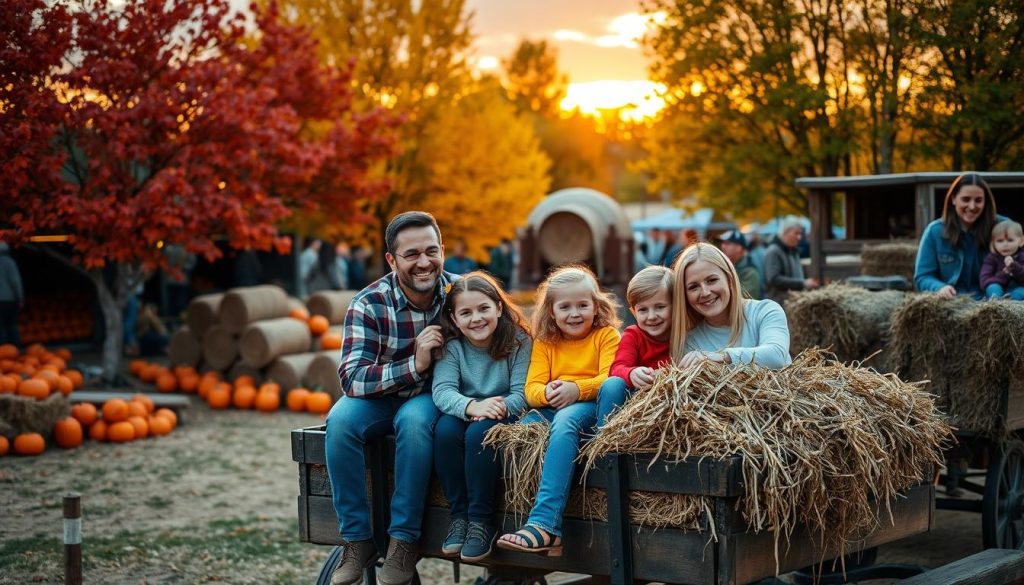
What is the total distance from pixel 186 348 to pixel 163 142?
2.96 meters

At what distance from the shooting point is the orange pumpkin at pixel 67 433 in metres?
10.8

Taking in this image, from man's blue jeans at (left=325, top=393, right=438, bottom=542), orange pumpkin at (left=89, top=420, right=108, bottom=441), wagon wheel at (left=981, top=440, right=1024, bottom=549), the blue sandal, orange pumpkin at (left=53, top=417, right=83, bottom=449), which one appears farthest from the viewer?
orange pumpkin at (left=89, top=420, right=108, bottom=441)

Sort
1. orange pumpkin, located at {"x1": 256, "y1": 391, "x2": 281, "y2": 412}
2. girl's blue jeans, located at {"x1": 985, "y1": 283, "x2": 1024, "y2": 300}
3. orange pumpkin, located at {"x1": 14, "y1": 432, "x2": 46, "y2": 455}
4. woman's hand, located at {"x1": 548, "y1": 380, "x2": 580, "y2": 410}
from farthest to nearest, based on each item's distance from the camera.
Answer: orange pumpkin, located at {"x1": 256, "y1": 391, "x2": 281, "y2": 412}
orange pumpkin, located at {"x1": 14, "y1": 432, "x2": 46, "y2": 455}
girl's blue jeans, located at {"x1": 985, "y1": 283, "x2": 1024, "y2": 300}
woman's hand, located at {"x1": 548, "y1": 380, "x2": 580, "y2": 410}

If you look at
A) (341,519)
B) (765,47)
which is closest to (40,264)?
(765,47)

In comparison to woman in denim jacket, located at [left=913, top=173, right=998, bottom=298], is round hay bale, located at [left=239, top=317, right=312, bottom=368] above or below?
below

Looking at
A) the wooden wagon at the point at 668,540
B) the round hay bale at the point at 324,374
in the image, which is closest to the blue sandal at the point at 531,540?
the wooden wagon at the point at 668,540

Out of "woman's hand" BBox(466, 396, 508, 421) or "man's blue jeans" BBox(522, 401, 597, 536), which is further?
"woman's hand" BBox(466, 396, 508, 421)

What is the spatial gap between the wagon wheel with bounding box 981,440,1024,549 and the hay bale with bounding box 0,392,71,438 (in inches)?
324

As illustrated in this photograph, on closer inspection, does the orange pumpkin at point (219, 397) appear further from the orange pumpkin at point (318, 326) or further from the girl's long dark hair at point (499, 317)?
the girl's long dark hair at point (499, 317)

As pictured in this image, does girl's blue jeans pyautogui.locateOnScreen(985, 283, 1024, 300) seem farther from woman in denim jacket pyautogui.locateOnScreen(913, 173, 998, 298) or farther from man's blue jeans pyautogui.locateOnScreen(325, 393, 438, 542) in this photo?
man's blue jeans pyautogui.locateOnScreen(325, 393, 438, 542)

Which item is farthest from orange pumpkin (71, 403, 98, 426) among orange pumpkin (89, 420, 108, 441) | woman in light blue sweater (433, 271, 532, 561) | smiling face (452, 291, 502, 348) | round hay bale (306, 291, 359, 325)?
smiling face (452, 291, 502, 348)

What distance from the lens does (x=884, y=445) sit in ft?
13.4

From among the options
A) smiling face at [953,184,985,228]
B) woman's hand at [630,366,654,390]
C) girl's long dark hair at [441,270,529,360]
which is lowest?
woman's hand at [630,366,654,390]

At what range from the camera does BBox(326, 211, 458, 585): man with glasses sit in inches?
169
